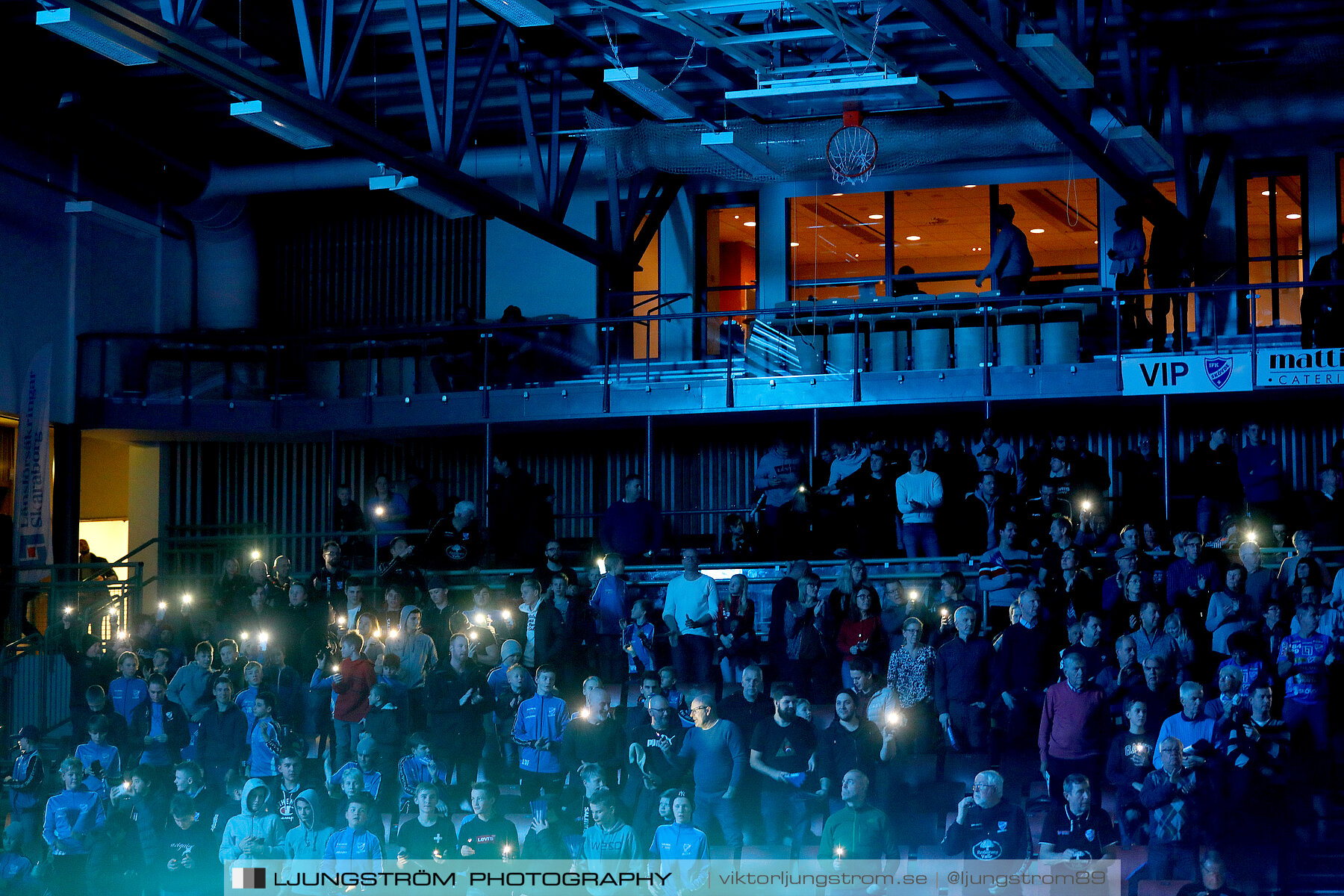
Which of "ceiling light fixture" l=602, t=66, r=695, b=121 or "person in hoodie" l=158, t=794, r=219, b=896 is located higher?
"ceiling light fixture" l=602, t=66, r=695, b=121

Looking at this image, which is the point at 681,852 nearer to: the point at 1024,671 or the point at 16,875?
the point at 1024,671

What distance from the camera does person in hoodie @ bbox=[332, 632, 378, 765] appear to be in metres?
12.9

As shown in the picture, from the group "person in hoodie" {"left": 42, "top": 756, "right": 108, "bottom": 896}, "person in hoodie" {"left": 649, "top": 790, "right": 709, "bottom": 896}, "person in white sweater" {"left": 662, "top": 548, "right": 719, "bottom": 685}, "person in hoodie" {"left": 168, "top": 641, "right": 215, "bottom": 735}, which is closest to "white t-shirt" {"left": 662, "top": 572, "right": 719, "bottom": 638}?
"person in white sweater" {"left": 662, "top": 548, "right": 719, "bottom": 685}

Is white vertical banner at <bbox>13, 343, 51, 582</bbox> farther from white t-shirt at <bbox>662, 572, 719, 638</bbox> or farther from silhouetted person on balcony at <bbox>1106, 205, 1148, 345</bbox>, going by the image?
silhouetted person on balcony at <bbox>1106, 205, 1148, 345</bbox>

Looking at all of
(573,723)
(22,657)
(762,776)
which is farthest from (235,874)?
(22,657)

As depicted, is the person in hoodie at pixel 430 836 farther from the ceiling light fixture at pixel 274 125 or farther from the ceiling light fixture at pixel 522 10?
the ceiling light fixture at pixel 522 10

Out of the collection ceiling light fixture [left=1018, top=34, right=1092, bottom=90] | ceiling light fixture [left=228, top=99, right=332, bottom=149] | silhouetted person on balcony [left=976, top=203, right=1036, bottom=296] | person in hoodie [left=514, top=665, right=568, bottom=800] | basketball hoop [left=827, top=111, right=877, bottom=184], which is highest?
ceiling light fixture [left=1018, top=34, right=1092, bottom=90]

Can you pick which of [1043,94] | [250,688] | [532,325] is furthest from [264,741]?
[1043,94]

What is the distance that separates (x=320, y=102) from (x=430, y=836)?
5.93 metres

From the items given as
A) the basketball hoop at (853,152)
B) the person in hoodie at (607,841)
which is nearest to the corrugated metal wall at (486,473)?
the basketball hoop at (853,152)

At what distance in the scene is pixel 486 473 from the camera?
19578 millimetres

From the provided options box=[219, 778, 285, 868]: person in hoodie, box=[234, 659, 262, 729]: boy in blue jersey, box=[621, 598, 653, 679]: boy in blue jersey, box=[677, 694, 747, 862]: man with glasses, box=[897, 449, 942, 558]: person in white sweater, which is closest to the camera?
box=[677, 694, 747, 862]: man with glasses

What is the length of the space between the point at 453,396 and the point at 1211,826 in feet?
35.6

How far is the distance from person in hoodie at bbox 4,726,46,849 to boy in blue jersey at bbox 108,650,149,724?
2.72 ft
